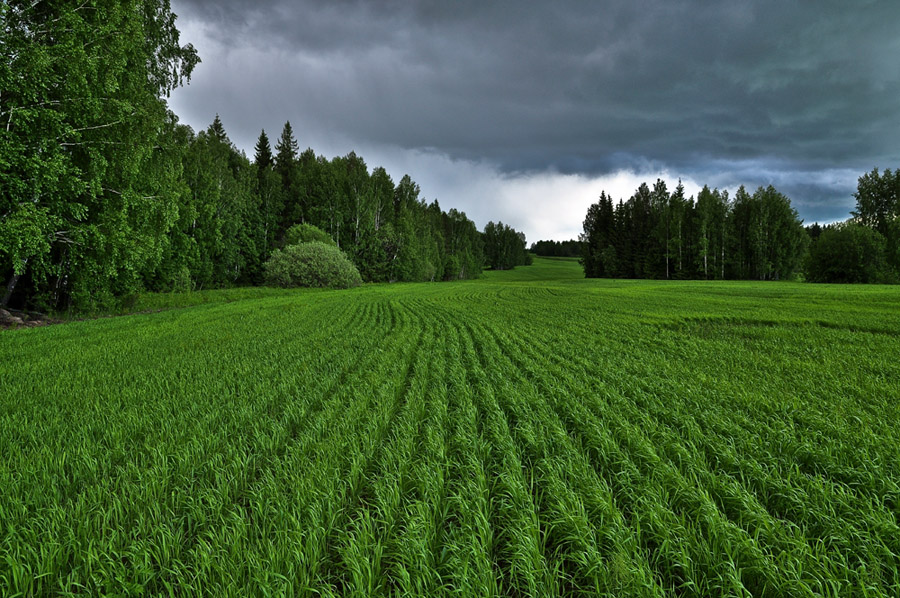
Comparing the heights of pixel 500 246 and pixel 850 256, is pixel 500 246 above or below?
above

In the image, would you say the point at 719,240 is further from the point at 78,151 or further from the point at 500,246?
the point at 78,151

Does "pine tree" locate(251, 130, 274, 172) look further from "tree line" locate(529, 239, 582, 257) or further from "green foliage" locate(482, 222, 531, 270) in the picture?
"tree line" locate(529, 239, 582, 257)

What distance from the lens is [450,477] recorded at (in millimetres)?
3887

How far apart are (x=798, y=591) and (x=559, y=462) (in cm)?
197

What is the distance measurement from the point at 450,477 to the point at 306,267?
42.5 m

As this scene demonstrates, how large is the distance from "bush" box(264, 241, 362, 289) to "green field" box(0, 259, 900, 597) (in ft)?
113

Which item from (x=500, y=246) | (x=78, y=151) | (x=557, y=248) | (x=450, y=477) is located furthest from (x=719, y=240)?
(x=557, y=248)

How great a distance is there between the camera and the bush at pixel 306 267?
41.6 metres

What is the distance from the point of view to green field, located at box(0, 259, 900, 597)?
8.04ft

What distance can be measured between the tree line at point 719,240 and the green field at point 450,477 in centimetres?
6677

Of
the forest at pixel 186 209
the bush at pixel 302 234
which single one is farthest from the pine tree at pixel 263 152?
the bush at pixel 302 234

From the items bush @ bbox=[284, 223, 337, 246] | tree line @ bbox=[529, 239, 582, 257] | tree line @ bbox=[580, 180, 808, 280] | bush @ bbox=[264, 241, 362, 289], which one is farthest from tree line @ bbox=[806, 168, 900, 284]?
tree line @ bbox=[529, 239, 582, 257]

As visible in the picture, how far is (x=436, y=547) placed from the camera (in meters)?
2.77

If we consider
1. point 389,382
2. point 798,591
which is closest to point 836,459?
point 798,591
